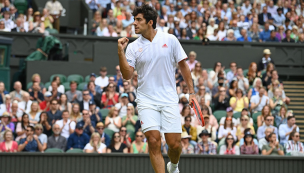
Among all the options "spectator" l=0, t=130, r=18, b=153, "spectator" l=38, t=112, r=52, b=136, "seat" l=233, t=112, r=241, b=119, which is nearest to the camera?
"spectator" l=0, t=130, r=18, b=153

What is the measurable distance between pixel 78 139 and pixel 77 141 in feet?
0.16

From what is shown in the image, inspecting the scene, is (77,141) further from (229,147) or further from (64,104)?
(229,147)

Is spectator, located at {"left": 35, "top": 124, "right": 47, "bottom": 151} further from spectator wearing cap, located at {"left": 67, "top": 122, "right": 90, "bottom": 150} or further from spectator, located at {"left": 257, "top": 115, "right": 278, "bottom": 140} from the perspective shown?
spectator, located at {"left": 257, "top": 115, "right": 278, "bottom": 140}

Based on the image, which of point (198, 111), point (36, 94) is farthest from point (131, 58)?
point (36, 94)

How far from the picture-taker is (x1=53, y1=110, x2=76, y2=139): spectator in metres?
11.7

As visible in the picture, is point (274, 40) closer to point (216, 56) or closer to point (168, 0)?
point (216, 56)

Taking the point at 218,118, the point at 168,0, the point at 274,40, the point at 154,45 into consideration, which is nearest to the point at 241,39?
the point at 274,40

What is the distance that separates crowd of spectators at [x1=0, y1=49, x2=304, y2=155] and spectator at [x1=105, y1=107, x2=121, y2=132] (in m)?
0.02

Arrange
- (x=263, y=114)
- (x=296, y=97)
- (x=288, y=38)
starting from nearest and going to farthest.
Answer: (x=263, y=114) < (x=296, y=97) < (x=288, y=38)

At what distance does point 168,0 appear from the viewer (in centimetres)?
1816

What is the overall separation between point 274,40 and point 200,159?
8964mm

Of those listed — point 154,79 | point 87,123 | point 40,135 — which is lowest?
point 40,135

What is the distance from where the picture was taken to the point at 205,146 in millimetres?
11211

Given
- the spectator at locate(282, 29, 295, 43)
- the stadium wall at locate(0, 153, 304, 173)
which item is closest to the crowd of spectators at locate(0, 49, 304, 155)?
the stadium wall at locate(0, 153, 304, 173)
